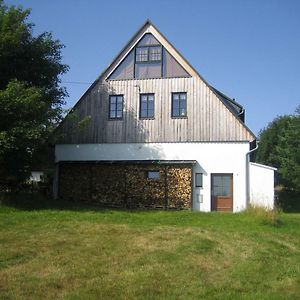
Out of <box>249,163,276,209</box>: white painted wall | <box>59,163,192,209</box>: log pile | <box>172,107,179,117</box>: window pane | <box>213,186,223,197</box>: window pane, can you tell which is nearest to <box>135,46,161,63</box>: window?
<box>172,107,179,117</box>: window pane

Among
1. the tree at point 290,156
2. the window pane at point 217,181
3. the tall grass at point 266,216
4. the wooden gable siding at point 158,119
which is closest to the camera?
the tall grass at point 266,216

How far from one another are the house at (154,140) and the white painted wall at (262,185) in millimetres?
100

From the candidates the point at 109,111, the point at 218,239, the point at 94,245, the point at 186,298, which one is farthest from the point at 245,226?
the point at 109,111

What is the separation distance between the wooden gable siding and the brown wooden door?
1.97m

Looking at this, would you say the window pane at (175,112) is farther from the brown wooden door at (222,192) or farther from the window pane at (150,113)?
the brown wooden door at (222,192)

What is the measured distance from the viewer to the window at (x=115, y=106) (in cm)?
2562

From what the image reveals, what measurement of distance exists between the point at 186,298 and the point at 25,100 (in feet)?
44.9

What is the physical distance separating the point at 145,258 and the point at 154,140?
1406cm

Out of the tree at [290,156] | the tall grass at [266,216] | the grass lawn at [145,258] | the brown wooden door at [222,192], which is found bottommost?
the grass lawn at [145,258]

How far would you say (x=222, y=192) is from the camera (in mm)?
23891

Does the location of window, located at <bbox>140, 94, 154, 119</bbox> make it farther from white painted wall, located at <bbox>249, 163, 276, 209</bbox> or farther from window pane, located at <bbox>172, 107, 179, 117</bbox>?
white painted wall, located at <bbox>249, 163, 276, 209</bbox>

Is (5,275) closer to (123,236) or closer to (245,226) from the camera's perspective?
(123,236)

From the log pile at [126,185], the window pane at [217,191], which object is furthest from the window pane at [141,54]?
the window pane at [217,191]

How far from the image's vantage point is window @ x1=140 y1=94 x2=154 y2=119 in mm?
25250
